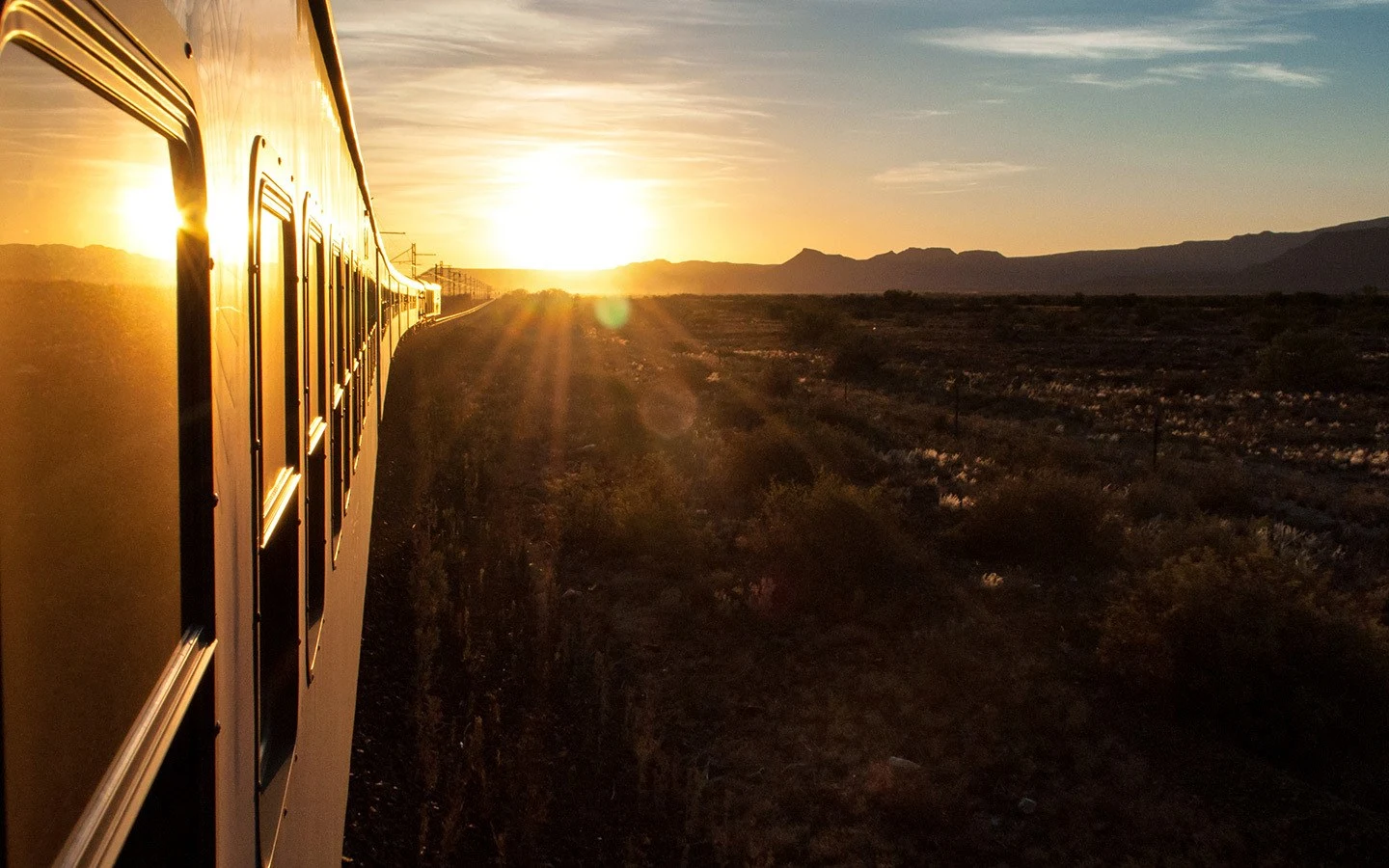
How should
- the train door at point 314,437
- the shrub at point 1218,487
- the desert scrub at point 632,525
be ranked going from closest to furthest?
the train door at point 314,437, the desert scrub at point 632,525, the shrub at point 1218,487

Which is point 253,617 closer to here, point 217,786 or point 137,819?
point 217,786

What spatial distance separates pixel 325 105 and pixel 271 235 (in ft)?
7.07

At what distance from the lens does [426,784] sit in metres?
6.08

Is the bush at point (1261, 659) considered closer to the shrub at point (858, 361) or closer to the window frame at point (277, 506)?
the window frame at point (277, 506)

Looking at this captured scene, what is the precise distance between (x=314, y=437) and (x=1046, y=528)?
9.24 meters

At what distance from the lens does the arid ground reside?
20.3 feet

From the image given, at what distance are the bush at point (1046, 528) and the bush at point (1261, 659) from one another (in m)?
2.89

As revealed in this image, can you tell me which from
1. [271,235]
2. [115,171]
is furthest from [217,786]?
[271,235]

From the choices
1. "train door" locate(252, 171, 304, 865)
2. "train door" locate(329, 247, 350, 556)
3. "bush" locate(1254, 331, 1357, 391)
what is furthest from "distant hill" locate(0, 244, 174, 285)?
"bush" locate(1254, 331, 1357, 391)

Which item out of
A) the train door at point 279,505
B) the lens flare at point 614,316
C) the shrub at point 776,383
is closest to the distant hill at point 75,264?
the train door at point 279,505

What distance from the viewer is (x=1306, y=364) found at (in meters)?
30.1

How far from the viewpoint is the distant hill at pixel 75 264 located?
858 mm

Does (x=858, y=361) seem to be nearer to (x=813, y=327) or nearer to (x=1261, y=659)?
(x=813, y=327)

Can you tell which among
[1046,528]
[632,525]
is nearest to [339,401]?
[632,525]
